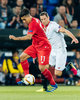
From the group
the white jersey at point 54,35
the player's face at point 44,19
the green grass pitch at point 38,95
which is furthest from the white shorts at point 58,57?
the green grass pitch at point 38,95

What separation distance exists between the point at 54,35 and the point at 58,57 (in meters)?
0.63

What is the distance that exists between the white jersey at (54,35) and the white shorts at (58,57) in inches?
4.8

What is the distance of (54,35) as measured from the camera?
29.6 ft

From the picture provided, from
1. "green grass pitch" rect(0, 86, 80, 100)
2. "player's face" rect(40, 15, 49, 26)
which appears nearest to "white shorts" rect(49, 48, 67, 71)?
"player's face" rect(40, 15, 49, 26)

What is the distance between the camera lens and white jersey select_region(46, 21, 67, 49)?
883 cm

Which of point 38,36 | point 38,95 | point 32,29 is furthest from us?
point 38,36

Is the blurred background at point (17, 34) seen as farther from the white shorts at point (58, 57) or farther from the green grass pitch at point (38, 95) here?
the green grass pitch at point (38, 95)

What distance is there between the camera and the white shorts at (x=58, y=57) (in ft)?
30.5

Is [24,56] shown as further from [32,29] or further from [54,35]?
[54,35]

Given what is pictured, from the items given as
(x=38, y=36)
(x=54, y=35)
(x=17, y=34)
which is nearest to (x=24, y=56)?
(x=38, y=36)

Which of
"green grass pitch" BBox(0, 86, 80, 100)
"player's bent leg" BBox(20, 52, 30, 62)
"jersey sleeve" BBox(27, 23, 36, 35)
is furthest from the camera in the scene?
"player's bent leg" BBox(20, 52, 30, 62)

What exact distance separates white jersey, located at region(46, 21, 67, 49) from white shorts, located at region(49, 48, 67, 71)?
12cm

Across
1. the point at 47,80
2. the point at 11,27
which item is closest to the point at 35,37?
the point at 47,80

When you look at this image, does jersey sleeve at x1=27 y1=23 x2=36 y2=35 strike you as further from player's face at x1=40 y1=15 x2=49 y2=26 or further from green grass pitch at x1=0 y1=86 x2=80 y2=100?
green grass pitch at x1=0 y1=86 x2=80 y2=100
